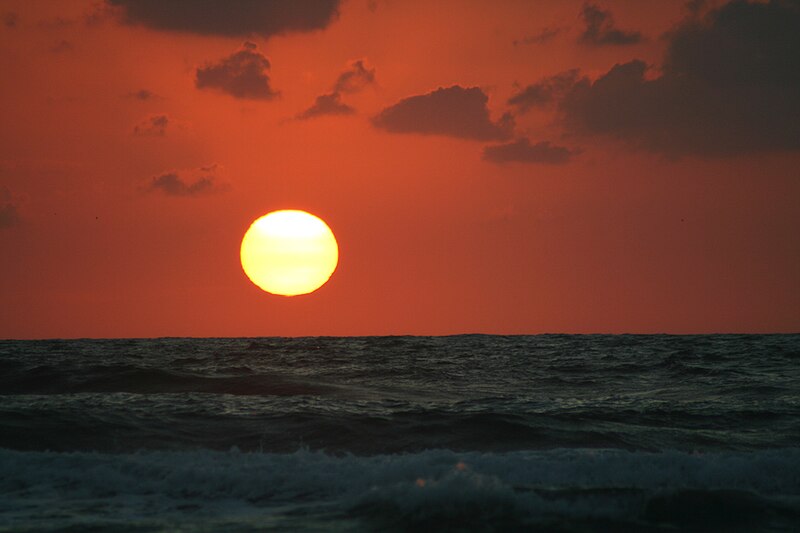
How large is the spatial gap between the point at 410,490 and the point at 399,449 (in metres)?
6.09

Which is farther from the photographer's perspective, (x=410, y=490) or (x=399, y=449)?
(x=399, y=449)

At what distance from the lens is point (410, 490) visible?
1120 cm

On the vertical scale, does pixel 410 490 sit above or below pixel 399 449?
above

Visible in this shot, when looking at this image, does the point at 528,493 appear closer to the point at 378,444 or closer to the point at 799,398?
the point at 378,444

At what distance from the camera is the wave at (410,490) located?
10.6m

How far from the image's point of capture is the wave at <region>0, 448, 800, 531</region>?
1059cm

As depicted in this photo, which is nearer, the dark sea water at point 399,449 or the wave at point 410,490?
the wave at point 410,490

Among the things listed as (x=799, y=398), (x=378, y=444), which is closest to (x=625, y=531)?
(x=378, y=444)

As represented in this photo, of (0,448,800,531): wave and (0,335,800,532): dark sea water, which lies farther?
(0,335,800,532): dark sea water

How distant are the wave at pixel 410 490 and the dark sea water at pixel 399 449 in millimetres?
37

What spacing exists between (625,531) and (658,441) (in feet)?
27.2

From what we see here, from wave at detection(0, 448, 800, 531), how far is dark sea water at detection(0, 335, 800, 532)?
0.04 metres

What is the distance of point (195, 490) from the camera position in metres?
12.6

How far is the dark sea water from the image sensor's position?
10820mm
